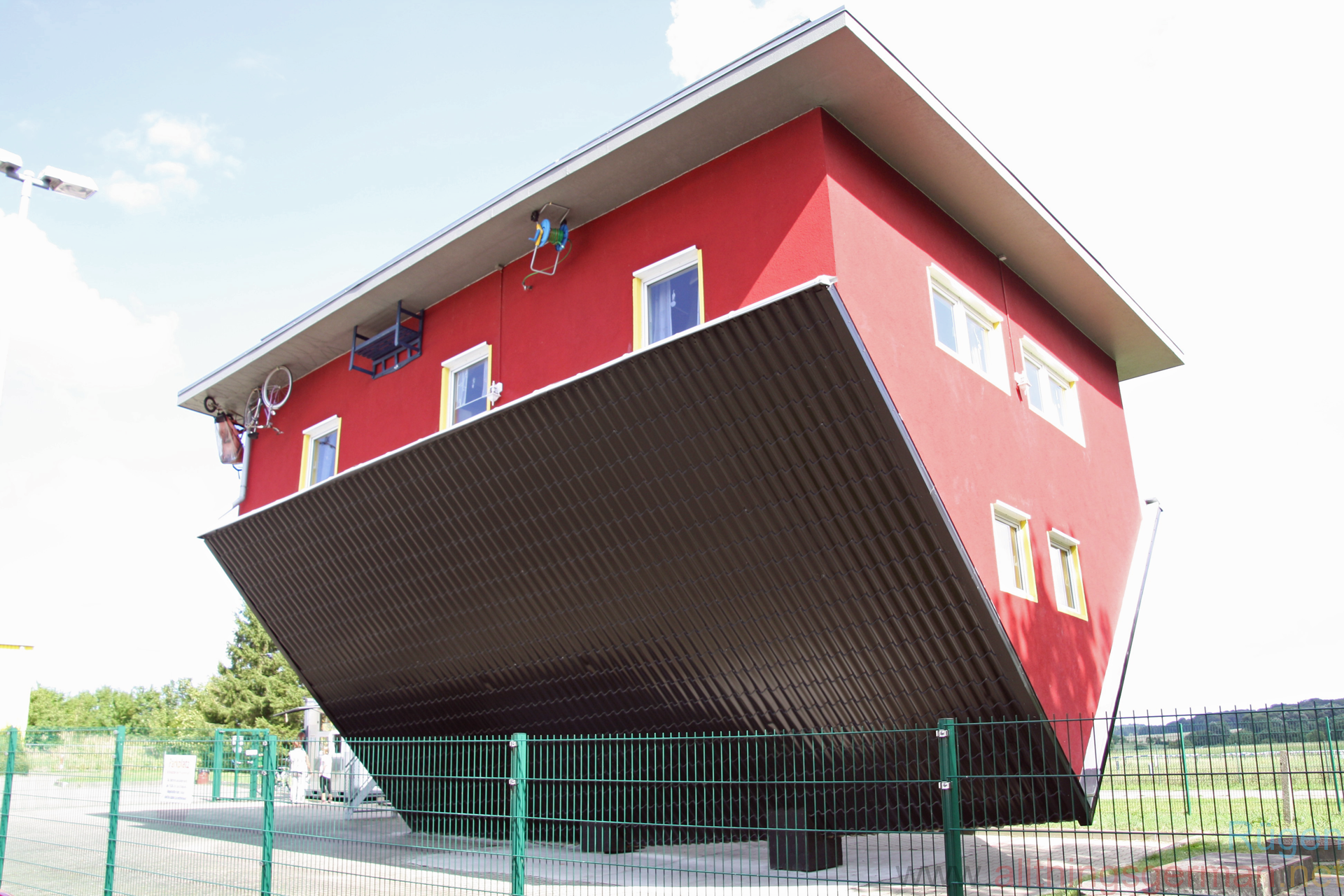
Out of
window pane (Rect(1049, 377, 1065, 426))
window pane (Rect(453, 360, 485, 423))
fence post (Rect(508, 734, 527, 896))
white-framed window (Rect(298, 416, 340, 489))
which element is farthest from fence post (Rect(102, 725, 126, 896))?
window pane (Rect(1049, 377, 1065, 426))

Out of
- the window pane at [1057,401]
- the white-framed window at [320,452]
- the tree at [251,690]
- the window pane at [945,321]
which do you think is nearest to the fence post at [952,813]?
the window pane at [945,321]

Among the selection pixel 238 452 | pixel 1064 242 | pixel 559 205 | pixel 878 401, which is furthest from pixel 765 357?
pixel 238 452

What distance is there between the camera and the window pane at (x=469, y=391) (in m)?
12.6

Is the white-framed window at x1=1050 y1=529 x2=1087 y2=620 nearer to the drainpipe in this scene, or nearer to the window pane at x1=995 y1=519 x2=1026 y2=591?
the window pane at x1=995 y1=519 x2=1026 y2=591

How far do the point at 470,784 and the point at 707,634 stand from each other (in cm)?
323

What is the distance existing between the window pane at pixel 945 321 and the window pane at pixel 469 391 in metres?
5.64

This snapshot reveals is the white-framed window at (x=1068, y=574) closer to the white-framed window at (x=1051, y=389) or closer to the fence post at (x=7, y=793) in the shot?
the white-framed window at (x=1051, y=389)

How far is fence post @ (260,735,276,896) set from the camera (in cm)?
813

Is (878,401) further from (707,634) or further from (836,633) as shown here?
(707,634)

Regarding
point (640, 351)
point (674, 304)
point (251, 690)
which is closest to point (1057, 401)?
point (674, 304)

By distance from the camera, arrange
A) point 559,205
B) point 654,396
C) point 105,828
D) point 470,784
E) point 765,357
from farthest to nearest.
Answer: point 559,205
point 105,828
point 654,396
point 765,357
point 470,784

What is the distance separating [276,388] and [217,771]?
760 cm

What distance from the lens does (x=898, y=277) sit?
9906 millimetres

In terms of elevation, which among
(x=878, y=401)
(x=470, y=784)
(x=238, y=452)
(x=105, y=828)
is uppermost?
(x=238, y=452)
